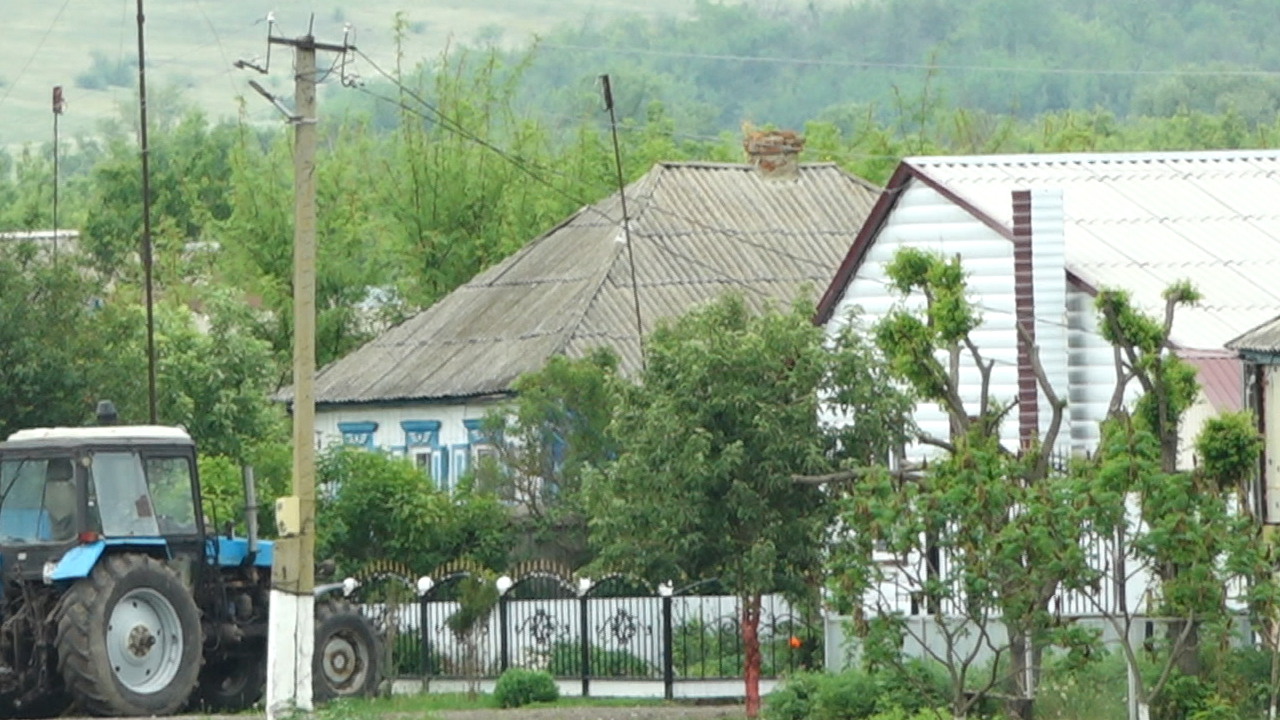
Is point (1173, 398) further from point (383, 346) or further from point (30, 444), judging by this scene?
point (383, 346)

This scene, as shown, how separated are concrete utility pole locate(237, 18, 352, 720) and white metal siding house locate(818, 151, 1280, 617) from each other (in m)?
5.68

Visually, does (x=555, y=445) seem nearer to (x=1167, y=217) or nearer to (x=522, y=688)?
(x=1167, y=217)

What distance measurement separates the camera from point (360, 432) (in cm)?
4734

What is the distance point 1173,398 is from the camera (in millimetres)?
24141

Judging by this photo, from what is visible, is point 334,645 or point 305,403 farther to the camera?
point 334,645

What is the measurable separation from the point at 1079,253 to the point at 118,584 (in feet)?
38.7

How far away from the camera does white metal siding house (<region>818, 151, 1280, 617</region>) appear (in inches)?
1212

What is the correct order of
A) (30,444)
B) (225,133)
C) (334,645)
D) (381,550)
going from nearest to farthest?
1. (30,444)
2. (334,645)
3. (381,550)
4. (225,133)

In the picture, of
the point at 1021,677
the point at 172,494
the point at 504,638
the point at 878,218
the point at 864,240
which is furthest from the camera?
the point at 864,240

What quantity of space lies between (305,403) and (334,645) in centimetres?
440

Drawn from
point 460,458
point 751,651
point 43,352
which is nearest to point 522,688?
point 751,651

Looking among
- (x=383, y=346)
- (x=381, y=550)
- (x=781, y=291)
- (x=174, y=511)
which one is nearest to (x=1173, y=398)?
(x=174, y=511)

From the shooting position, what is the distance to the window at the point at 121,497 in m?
25.9

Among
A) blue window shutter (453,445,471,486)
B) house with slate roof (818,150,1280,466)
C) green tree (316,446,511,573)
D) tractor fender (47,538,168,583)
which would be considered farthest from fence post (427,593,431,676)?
blue window shutter (453,445,471,486)
